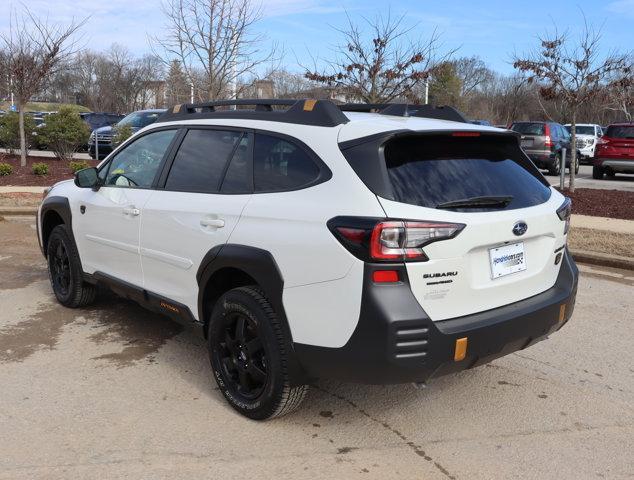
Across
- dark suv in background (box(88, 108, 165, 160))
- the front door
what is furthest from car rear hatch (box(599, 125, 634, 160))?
the front door

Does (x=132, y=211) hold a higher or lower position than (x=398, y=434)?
higher

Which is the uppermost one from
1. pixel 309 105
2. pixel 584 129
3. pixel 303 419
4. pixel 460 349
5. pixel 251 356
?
pixel 584 129

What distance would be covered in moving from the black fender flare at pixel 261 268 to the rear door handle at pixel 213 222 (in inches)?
5.0

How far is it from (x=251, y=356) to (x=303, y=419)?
49 cm

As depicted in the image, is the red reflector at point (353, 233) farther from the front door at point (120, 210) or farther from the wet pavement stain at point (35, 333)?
the wet pavement stain at point (35, 333)

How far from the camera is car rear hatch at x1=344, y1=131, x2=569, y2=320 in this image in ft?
9.59

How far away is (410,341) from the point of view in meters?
2.86

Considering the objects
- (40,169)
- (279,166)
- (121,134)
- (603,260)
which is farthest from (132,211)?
(121,134)

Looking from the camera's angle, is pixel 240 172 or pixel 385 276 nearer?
pixel 385 276

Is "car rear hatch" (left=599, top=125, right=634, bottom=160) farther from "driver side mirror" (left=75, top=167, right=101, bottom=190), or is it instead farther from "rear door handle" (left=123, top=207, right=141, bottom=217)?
"rear door handle" (left=123, top=207, right=141, bottom=217)

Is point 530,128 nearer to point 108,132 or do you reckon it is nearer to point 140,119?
point 140,119

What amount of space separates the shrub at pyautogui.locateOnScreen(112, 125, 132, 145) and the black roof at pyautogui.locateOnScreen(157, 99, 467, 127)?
12112 mm

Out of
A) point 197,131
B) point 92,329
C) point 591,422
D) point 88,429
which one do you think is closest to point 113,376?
point 88,429

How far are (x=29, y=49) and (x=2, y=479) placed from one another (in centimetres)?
1489
